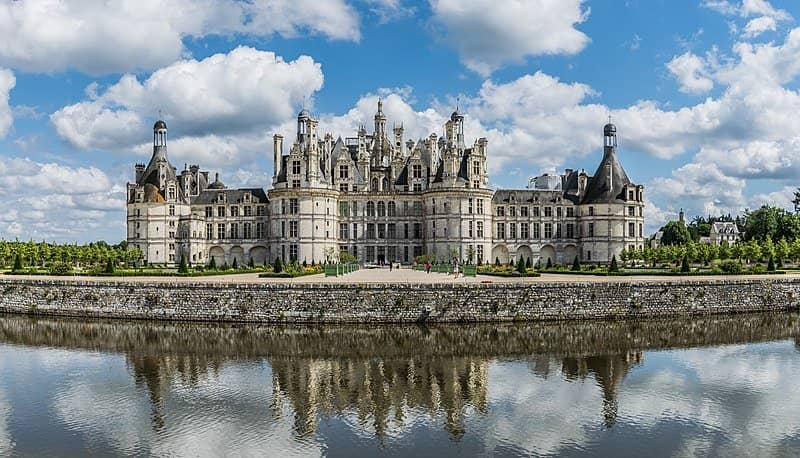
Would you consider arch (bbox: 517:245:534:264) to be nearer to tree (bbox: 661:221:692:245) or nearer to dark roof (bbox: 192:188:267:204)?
dark roof (bbox: 192:188:267:204)

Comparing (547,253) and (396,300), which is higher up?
(547,253)

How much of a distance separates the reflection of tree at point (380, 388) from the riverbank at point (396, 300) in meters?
8.25

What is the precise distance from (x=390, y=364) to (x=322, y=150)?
44950 mm

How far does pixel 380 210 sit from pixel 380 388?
47.7m

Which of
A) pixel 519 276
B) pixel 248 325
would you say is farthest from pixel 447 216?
pixel 248 325

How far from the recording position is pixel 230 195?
243ft

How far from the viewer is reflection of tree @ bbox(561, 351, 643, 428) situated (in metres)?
24.0

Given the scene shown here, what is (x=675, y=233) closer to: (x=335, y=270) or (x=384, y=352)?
(x=335, y=270)

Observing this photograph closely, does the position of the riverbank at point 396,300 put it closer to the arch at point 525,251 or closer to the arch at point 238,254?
the arch at point 238,254

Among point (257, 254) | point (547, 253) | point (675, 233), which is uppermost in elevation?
point (675, 233)

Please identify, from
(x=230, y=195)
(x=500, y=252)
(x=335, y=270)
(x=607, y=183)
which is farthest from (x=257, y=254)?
(x=607, y=183)

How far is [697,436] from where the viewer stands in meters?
19.5

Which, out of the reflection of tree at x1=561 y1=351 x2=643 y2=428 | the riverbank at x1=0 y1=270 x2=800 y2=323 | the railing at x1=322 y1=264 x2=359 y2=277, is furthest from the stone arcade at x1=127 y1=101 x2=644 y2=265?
the reflection of tree at x1=561 y1=351 x2=643 y2=428

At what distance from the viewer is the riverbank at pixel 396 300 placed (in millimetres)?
37219
